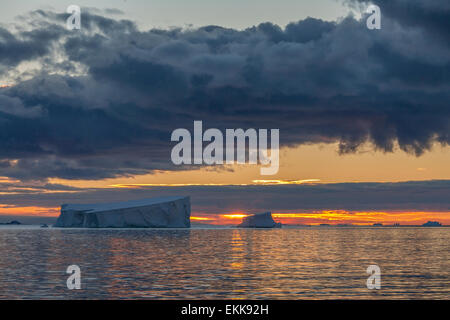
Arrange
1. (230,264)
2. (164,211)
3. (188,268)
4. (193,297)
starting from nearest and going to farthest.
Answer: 1. (193,297)
2. (188,268)
3. (230,264)
4. (164,211)

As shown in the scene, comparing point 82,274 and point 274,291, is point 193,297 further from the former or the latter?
point 82,274

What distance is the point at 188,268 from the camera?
1441 inches

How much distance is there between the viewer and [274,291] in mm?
25297

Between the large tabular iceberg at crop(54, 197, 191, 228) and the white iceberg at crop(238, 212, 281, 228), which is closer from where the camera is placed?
the large tabular iceberg at crop(54, 197, 191, 228)

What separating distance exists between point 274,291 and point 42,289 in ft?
35.1

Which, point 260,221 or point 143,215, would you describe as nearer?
point 143,215

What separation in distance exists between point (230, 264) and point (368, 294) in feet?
57.6

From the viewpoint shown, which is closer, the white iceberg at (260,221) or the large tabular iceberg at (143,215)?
the large tabular iceberg at (143,215)
